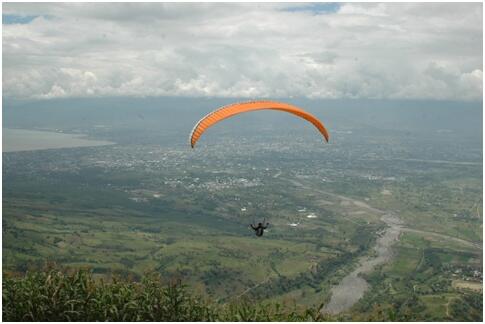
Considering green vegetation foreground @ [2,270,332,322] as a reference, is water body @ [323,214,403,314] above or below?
below

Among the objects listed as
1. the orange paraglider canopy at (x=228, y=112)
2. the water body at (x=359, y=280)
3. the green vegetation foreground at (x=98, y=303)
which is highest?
the orange paraglider canopy at (x=228, y=112)

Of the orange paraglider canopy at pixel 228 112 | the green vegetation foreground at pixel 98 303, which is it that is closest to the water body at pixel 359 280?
the green vegetation foreground at pixel 98 303

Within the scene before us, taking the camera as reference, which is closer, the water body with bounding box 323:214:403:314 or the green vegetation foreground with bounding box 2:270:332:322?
the green vegetation foreground with bounding box 2:270:332:322

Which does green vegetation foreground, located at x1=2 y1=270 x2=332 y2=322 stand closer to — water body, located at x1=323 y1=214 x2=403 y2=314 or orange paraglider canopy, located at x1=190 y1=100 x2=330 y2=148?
orange paraglider canopy, located at x1=190 y1=100 x2=330 y2=148

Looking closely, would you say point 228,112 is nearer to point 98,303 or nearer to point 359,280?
point 98,303

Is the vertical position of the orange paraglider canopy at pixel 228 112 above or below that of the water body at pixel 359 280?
above

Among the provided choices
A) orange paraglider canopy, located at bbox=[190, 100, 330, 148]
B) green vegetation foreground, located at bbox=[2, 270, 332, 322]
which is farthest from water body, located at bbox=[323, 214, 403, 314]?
orange paraglider canopy, located at bbox=[190, 100, 330, 148]

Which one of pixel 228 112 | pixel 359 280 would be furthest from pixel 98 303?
pixel 359 280

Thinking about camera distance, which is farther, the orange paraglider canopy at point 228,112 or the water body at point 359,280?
the water body at point 359,280

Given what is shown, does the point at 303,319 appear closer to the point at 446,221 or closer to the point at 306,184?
the point at 446,221

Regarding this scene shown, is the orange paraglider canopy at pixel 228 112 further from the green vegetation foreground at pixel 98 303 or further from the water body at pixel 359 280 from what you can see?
the water body at pixel 359 280
